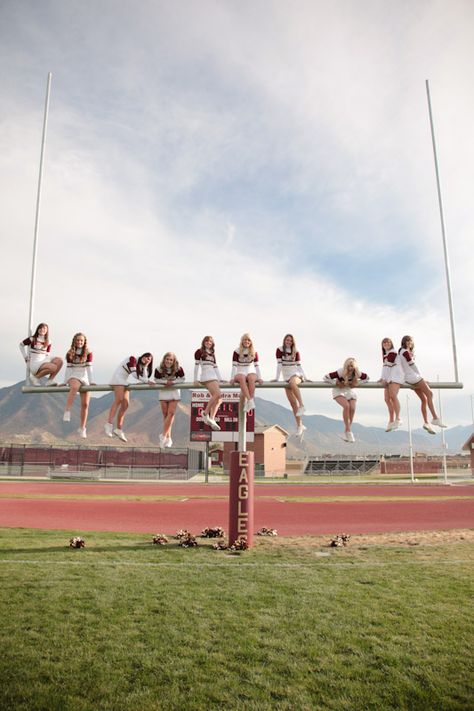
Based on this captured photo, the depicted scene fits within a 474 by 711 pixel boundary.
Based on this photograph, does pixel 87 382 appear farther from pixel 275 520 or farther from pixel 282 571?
pixel 275 520

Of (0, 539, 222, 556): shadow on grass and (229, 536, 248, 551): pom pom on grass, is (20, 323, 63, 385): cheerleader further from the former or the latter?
(229, 536, 248, 551): pom pom on grass

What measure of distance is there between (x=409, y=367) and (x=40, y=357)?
6360 millimetres

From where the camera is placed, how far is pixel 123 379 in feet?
29.1

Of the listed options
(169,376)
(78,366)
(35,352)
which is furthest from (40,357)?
(169,376)

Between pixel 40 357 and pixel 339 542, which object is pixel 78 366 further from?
pixel 339 542

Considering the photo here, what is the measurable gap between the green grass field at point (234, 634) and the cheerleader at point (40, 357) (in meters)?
3.52

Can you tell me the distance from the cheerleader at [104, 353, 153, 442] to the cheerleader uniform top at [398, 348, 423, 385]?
4.27 m

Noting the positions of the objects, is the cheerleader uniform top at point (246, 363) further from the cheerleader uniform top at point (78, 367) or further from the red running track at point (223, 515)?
the red running track at point (223, 515)

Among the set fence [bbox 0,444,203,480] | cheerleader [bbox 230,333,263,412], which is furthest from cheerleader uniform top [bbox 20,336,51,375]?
fence [bbox 0,444,203,480]

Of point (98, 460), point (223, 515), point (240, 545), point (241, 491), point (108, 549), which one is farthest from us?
point (98, 460)

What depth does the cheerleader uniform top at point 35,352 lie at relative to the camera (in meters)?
8.91

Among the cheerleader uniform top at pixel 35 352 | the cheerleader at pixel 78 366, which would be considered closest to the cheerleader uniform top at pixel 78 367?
the cheerleader at pixel 78 366

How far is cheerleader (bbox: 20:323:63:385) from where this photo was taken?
8898 millimetres

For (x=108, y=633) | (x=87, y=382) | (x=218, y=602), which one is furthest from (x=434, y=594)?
(x=87, y=382)
